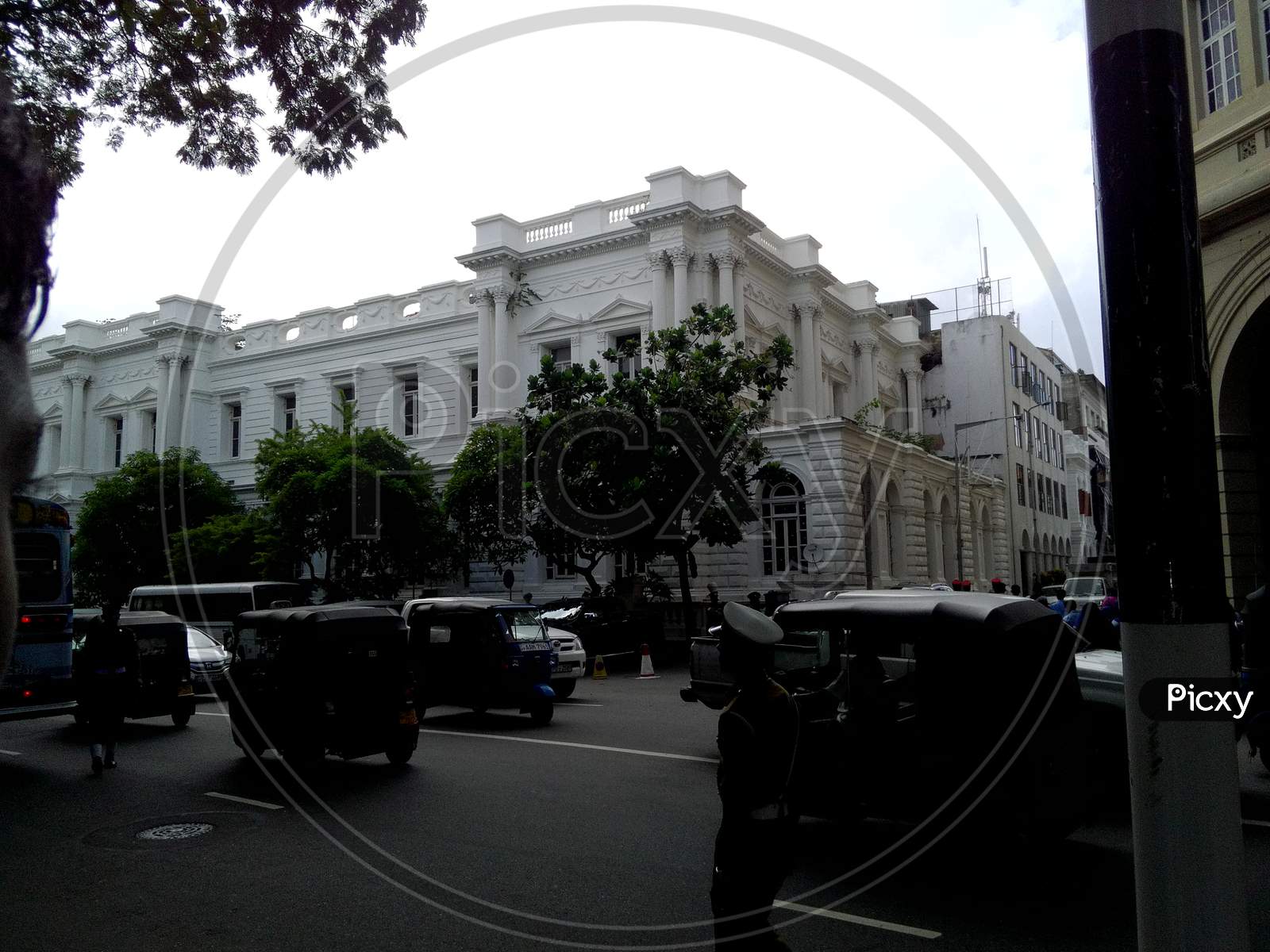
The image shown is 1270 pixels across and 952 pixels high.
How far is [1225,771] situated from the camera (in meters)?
2.43

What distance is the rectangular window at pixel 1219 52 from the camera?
51.0ft

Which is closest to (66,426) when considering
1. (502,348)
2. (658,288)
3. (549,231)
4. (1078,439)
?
(502,348)

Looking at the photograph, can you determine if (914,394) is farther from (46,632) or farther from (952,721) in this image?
(952,721)

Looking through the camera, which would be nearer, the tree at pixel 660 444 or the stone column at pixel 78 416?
the tree at pixel 660 444

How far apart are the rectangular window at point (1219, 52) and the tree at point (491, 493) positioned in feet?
66.6

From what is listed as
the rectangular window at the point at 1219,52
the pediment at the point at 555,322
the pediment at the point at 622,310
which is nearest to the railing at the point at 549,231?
the pediment at the point at 555,322

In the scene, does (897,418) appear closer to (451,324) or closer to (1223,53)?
(451,324)

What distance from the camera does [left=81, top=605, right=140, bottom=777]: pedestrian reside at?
1075 centimetres

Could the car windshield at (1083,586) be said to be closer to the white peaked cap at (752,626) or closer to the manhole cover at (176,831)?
the manhole cover at (176,831)

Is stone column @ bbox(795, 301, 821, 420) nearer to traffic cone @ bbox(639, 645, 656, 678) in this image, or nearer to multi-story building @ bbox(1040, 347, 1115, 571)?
traffic cone @ bbox(639, 645, 656, 678)

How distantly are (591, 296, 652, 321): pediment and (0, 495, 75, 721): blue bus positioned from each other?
2653cm

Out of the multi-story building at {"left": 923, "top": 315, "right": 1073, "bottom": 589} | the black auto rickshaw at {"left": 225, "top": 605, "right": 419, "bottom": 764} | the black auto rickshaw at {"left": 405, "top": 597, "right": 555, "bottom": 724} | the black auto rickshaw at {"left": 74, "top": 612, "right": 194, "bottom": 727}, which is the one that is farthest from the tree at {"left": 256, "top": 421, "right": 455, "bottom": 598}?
the multi-story building at {"left": 923, "top": 315, "right": 1073, "bottom": 589}

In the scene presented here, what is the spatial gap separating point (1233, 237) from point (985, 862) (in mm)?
12232

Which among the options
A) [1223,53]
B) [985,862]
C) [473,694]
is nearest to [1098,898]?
[985,862]
